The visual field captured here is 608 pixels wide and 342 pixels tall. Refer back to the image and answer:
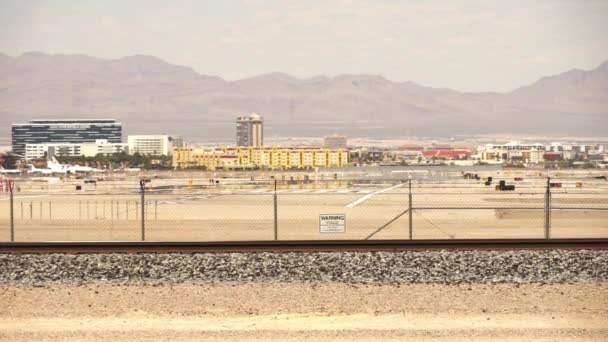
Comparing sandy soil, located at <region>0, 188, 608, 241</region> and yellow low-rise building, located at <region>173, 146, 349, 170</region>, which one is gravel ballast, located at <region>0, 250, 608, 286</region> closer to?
sandy soil, located at <region>0, 188, 608, 241</region>

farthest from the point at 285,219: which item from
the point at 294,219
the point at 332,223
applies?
the point at 332,223

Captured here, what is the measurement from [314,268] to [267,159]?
176348 millimetres

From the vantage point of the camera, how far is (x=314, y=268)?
58.1 feet

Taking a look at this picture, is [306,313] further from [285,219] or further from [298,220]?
[285,219]

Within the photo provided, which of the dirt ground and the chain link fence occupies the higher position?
the dirt ground

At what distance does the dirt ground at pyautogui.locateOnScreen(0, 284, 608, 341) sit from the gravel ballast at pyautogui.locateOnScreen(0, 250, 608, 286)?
0.52m

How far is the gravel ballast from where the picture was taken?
17.0 m

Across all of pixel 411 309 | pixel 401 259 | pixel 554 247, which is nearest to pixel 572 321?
pixel 411 309

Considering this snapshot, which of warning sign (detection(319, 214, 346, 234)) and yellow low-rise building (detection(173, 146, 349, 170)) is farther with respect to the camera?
yellow low-rise building (detection(173, 146, 349, 170))

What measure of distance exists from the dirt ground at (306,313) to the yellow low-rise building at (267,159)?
168731 millimetres

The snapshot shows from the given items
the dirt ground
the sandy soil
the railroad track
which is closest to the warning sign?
the railroad track

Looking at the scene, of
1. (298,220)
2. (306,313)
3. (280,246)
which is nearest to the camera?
(306,313)

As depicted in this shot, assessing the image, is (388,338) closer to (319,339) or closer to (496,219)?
(319,339)

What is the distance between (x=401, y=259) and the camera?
18531 millimetres
